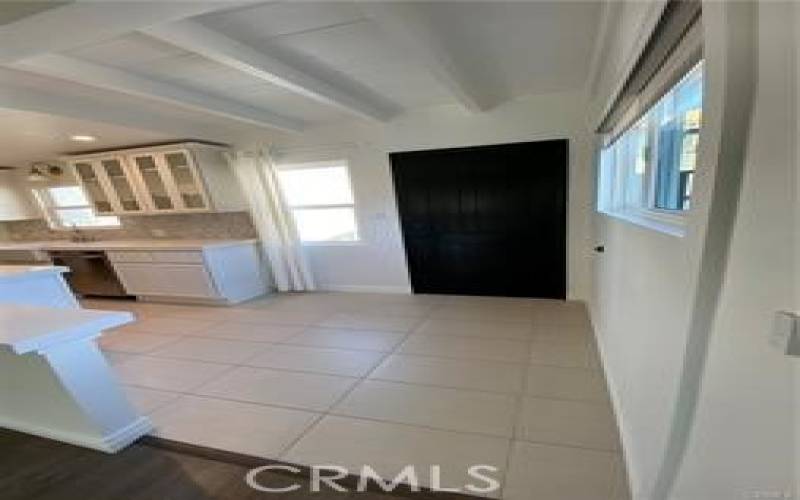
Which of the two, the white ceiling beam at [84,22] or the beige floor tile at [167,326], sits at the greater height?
the white ceiling beam at [84,22]

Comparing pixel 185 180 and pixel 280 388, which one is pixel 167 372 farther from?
pixel 185 180

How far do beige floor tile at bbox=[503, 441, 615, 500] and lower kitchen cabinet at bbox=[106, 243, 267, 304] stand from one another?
157 inches

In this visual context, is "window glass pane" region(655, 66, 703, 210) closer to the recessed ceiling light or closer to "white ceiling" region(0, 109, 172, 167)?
"white ceiling" region(0, 109, 172, 167)

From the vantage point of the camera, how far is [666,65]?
139 centimetres

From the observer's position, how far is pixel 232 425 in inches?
87.0

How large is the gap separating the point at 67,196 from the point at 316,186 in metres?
4.24

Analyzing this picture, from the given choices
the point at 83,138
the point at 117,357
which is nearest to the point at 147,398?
the point at 117,357

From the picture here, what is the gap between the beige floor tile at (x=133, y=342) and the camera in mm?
3477

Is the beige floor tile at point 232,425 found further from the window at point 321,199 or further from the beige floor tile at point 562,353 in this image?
the window at point 321,199

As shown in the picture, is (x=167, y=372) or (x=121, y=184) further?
(x=121, y=184)

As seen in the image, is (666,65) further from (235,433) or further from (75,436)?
(75,436)

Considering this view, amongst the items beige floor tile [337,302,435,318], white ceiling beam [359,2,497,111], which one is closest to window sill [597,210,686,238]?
white ceiling beam [359,2,497,111]

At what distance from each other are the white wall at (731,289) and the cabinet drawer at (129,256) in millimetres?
5425

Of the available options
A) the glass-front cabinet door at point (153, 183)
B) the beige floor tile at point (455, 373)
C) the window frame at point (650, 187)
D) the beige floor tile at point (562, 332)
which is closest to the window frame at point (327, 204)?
the glass-front cabinet door at point (153, 183)
